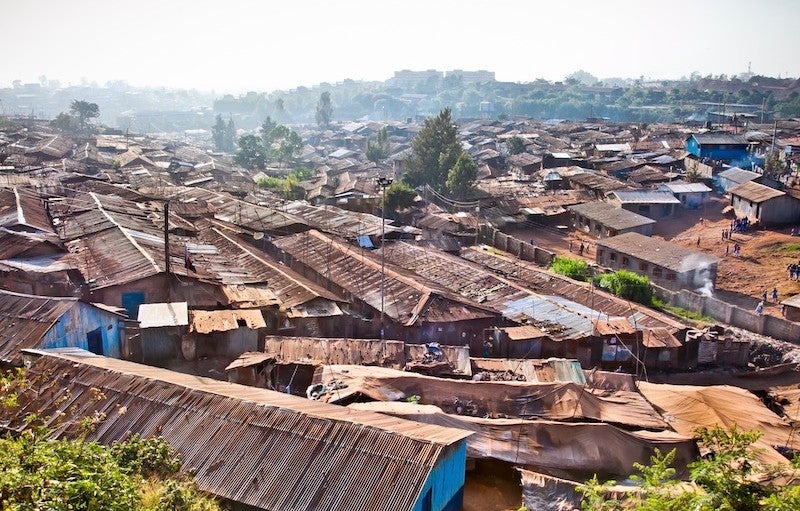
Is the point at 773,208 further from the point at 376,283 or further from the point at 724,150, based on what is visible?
the point at 376,283

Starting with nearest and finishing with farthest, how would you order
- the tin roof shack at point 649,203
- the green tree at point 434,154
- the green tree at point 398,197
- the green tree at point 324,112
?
the green tree at point 398,197 → the tin roof shack at point 649,203 → the green tree at point 434,154 → the green tree at point 324,112

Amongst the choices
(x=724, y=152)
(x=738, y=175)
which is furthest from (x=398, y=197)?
(x=724, y=152)

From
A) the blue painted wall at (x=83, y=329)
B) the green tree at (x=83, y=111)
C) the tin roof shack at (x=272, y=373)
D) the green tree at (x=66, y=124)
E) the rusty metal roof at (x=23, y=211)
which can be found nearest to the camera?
the blue painted wall at (x=83, y=329)

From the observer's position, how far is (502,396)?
1642 cm

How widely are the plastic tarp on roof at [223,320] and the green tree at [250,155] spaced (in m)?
61.1

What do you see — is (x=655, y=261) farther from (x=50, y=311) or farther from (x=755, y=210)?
(x=50, y=311)

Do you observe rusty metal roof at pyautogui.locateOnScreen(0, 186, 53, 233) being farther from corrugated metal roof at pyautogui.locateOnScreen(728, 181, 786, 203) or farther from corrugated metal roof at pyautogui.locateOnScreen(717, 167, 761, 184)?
corrugated metal roof at pyautogui.locateOnScreen(717, 167, 761, 184)

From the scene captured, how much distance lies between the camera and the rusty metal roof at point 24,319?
1605 centimetres

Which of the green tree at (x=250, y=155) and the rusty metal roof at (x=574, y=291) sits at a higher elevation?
the green tree at (x=250, y=155)

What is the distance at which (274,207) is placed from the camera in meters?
45.5

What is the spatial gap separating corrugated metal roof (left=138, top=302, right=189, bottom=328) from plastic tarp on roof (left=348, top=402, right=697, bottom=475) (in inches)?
269

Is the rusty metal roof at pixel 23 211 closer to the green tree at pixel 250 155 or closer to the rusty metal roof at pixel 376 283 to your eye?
the rusty metal roof at pixel 376 283

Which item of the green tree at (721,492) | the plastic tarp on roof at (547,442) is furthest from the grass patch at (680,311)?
the green tree at (721,492)

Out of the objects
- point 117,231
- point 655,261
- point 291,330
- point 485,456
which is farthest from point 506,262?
point 485,456
